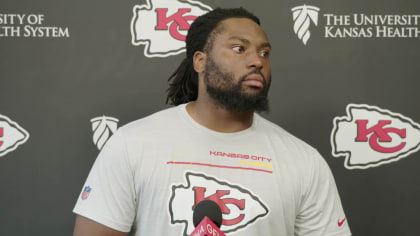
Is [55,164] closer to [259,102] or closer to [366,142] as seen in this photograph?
[259,102]

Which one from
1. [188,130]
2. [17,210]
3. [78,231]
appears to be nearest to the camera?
[78,231]

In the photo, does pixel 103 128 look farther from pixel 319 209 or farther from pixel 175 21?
pixel 319 209

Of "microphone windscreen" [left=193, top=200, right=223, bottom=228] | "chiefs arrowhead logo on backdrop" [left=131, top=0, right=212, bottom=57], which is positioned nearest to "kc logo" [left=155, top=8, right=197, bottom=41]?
"chiefs arrowhead logo on backdrop" [left=131, top=0, right=212, bottom=57]

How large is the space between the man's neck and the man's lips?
0.10 meters

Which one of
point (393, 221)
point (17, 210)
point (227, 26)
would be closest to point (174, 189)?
point (227, 26)

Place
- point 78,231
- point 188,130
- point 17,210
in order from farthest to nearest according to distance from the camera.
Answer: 1. point 17,210
2. point 188,130
3. point 78,231

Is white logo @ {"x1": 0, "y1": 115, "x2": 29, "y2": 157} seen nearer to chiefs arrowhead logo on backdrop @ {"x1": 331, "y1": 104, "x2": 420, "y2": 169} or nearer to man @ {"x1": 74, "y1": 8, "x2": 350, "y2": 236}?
man @ {"x1": 74, "y1": 8, "x2": 350, "y2": 236}

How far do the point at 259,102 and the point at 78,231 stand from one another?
550 mm

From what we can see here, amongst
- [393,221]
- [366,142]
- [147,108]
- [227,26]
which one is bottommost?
[393,221]

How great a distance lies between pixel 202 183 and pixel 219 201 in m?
0.06

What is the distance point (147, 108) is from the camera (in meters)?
1.69

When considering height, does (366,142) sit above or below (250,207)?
above

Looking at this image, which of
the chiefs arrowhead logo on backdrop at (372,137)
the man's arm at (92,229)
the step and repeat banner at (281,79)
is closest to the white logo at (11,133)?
the step and repeat banner at (281,79)

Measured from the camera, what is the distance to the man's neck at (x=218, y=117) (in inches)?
53.1
